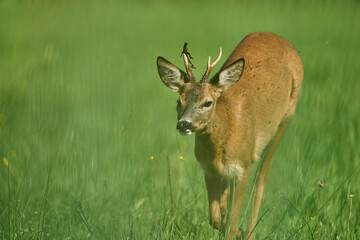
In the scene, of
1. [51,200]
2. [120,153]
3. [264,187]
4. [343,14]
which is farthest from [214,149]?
[343,14]

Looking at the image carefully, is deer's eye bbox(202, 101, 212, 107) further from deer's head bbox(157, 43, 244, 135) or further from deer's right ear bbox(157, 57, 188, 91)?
deer's right ear bbox(157, 57, 188, 91)

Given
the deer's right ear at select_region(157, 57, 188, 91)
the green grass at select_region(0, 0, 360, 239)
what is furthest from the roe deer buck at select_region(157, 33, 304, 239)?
the green grass at select_region(0, 0, 360, 239)

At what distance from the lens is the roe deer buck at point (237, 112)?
4270 mm

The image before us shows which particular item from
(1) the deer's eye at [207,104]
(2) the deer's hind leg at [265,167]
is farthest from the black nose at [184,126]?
(2) the deer's hind leg at [265,167]

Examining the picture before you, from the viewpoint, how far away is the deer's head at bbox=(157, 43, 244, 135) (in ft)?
13.5

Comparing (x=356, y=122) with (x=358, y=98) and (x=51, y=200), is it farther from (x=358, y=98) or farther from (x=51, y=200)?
(x=51, y=200)

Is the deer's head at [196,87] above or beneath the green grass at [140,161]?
above

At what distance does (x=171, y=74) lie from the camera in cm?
437

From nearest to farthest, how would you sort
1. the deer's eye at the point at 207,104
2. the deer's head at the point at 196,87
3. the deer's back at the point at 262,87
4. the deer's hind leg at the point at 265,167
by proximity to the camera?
1. the deer's head at the point at 196,87
2. the deer's eye at the point at 207,104
3. the deer's back at the point at 262,87
4. the deer's hind leg at the point at 265,167

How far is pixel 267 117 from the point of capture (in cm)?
508

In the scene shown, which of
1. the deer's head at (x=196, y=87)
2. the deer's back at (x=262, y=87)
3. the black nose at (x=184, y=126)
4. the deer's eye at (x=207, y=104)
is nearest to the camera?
the black nose at (x=184, y=126)

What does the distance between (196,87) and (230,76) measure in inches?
13.1

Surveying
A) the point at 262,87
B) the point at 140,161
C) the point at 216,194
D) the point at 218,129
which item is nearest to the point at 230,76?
the point at 218,129

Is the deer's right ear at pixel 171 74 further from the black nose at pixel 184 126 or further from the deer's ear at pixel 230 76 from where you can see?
the black nose at pixel 184 126
